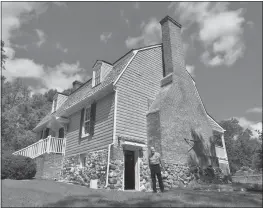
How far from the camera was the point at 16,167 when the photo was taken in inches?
425

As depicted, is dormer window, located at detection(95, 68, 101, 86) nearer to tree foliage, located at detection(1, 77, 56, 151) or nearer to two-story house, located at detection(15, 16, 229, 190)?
two-story house, located at detection(15, 16, 229, 190)

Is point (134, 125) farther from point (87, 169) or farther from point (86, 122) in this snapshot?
point (86, 122)

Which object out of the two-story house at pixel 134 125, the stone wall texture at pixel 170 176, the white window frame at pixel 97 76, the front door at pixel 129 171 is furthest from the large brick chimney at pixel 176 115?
the white window frame at pixel 97 76

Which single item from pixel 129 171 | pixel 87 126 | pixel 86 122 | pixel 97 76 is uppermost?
pixel 97 76

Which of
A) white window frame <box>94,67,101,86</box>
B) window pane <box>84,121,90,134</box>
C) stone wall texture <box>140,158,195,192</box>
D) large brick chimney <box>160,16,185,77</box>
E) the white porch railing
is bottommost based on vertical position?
stone wall texture <box>140,158,195,192</box>

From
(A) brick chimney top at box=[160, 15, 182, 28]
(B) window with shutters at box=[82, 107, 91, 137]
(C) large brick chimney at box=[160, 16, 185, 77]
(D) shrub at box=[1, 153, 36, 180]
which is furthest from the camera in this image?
(A) brick chimney top at box=[160, 15, 182, 28]

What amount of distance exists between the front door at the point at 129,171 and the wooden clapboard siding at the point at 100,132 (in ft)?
5.20

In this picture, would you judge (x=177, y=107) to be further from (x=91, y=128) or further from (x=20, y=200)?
(x=20, y=200)

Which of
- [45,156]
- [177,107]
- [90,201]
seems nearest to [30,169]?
[45,156]

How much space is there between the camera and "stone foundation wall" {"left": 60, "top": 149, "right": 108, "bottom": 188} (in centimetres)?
1052

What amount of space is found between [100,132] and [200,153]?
20.5 ft

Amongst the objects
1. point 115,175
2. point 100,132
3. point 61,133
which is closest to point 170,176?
point 115,175

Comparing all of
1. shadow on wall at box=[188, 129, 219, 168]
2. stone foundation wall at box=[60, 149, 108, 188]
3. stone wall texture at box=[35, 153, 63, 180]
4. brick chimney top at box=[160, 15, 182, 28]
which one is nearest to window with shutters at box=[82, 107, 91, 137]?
stone foundation wall at box=[60, 149, 108, 188]

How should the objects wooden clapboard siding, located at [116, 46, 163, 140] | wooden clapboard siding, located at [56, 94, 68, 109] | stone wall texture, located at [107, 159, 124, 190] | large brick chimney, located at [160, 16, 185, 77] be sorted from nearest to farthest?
stone wall texture, located at [107, 159, 124, 190] < wooden clapboard siding, located at [116, 46, 163, 140] < large brick chimney, located at [160, 16, 185, 77] < wooden clapboard siding, located at [56, 94, 68, 109]
